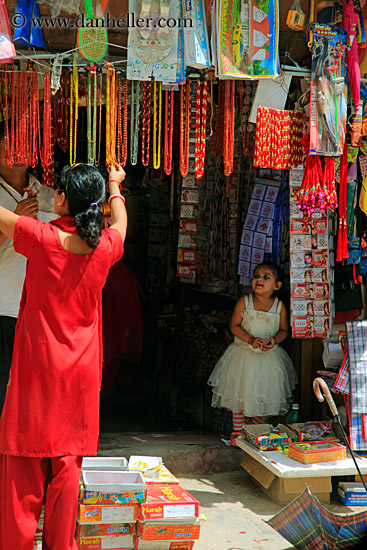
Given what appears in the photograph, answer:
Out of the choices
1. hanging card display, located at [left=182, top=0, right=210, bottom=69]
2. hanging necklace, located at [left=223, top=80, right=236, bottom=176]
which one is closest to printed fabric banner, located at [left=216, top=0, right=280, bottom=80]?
hanging card display, located at [left=182, top=0, right=210, bottom=69]

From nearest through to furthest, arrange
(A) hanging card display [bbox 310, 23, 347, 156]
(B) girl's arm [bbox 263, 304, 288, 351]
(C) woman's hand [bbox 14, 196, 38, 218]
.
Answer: (C) woman's hand [bbox 14, 196, 38, 218], (A) hanging card display [bbox 310, 23, 347, 156], (B) girl's arm [bbox 263, 304, 288, 351]

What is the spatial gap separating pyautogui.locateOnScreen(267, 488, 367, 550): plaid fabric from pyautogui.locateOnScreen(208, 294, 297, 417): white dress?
1614 mm

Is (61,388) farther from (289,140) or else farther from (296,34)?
(296,34)

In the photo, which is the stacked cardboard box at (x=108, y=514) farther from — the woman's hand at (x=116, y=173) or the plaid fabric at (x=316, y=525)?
the woman's hand at (x=116, y=173)

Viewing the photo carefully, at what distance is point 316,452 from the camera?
13.2 feet

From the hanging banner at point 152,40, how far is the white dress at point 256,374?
1.95 meters

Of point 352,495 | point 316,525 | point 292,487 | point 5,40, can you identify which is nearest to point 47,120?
point 5,40

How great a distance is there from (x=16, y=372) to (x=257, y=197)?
285cm

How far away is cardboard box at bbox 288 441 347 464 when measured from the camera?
4016 millimetres

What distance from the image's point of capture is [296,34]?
412cm

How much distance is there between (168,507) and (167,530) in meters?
0.10

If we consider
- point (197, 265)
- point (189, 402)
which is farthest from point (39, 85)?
point (189, 402)

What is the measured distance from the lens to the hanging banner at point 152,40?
11.5 feet

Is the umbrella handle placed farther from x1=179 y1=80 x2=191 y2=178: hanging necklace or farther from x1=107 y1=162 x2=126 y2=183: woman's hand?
x1=179 y1=80 x2=191 y2=178: hanging necklace
